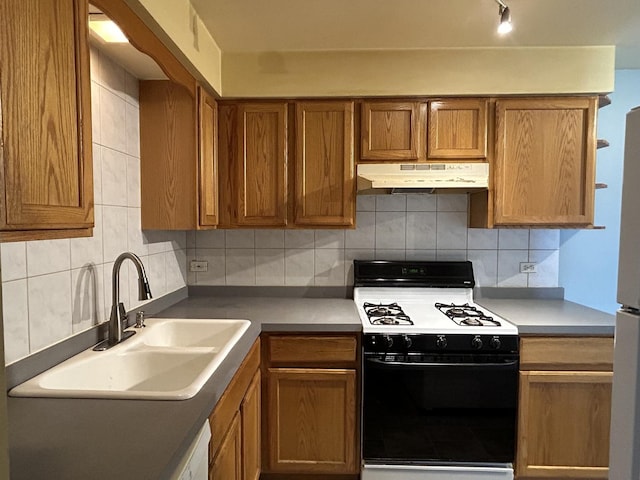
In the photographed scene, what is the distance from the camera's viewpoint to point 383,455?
1.96 metres

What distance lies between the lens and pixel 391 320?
2025 millimetres

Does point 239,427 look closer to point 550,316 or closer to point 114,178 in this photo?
point 114,178

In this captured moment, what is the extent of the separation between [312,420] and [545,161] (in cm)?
186

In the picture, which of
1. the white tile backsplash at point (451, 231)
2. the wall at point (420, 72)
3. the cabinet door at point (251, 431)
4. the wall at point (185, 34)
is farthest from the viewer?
the white tile backsplash at point (451, 231)

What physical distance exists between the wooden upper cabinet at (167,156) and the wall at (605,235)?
2288 mm

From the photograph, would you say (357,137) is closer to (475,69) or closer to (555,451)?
(475,69)

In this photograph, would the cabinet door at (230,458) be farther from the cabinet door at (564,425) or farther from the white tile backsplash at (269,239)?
the cabinet door at (564,425)

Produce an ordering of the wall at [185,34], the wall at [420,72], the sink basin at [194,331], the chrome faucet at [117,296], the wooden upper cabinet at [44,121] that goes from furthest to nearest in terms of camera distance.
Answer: the wall at [420,72] → the sink basin at [194,331] → the chrome faucet at [117,296] → the wall at [185,34] → the wooden upper cabinet at [44,121]

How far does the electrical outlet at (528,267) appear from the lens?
2496 mm

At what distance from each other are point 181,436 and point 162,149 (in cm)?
152

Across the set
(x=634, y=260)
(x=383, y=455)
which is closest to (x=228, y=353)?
(x=383, y=455)

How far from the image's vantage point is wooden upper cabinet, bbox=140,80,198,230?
1963 mm

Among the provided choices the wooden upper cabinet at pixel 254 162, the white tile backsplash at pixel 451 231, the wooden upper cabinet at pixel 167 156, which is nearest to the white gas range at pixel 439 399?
the white tile backsplash at pixel 451 231

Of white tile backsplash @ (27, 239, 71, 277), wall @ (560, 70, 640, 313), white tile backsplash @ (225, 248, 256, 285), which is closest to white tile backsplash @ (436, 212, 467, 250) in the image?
wall @ (560, 70, 640, 313)
